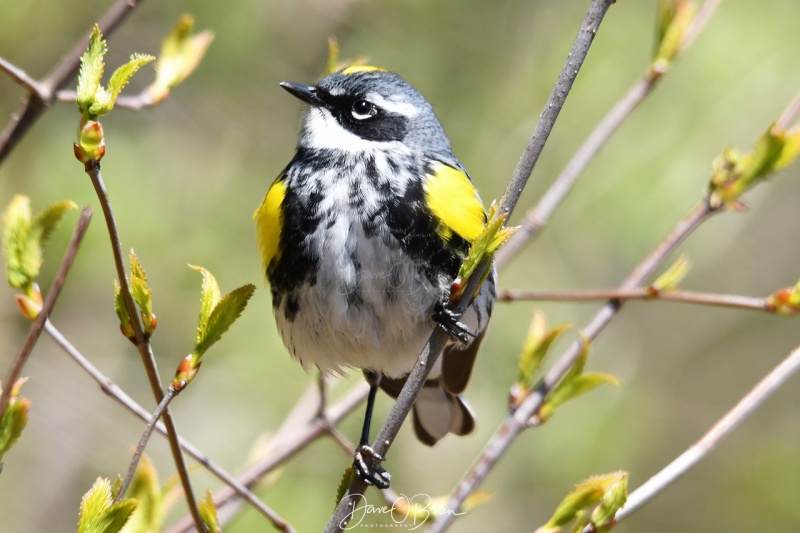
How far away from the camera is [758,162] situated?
221 centimetres

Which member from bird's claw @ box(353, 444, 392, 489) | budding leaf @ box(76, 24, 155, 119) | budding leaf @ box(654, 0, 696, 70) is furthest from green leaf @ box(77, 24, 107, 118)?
budding leaf @ box(654, 0, 696, 70)

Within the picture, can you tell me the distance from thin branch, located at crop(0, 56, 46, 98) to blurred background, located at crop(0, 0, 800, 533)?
77.2 inches

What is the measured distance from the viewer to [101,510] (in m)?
1.39

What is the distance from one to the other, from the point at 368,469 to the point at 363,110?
1.19 meters

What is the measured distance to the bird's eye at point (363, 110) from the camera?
291 cm

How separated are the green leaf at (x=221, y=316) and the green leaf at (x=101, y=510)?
258mm

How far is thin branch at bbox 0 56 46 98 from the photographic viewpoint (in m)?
1.78

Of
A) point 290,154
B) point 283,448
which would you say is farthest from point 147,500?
point 290,154

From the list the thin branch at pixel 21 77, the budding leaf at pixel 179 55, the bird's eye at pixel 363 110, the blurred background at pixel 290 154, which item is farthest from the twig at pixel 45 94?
the blurred background at pixel 290 154

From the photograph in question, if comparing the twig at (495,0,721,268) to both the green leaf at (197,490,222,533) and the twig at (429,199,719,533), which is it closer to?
the twig at (429,199,719,533)

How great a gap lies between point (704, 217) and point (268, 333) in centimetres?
248

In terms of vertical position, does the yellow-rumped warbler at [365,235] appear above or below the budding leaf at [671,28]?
below

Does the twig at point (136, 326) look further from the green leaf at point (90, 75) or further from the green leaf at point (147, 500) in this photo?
the green leaf at point (147, 500)

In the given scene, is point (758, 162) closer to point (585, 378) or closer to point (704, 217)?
point (704, 217)
